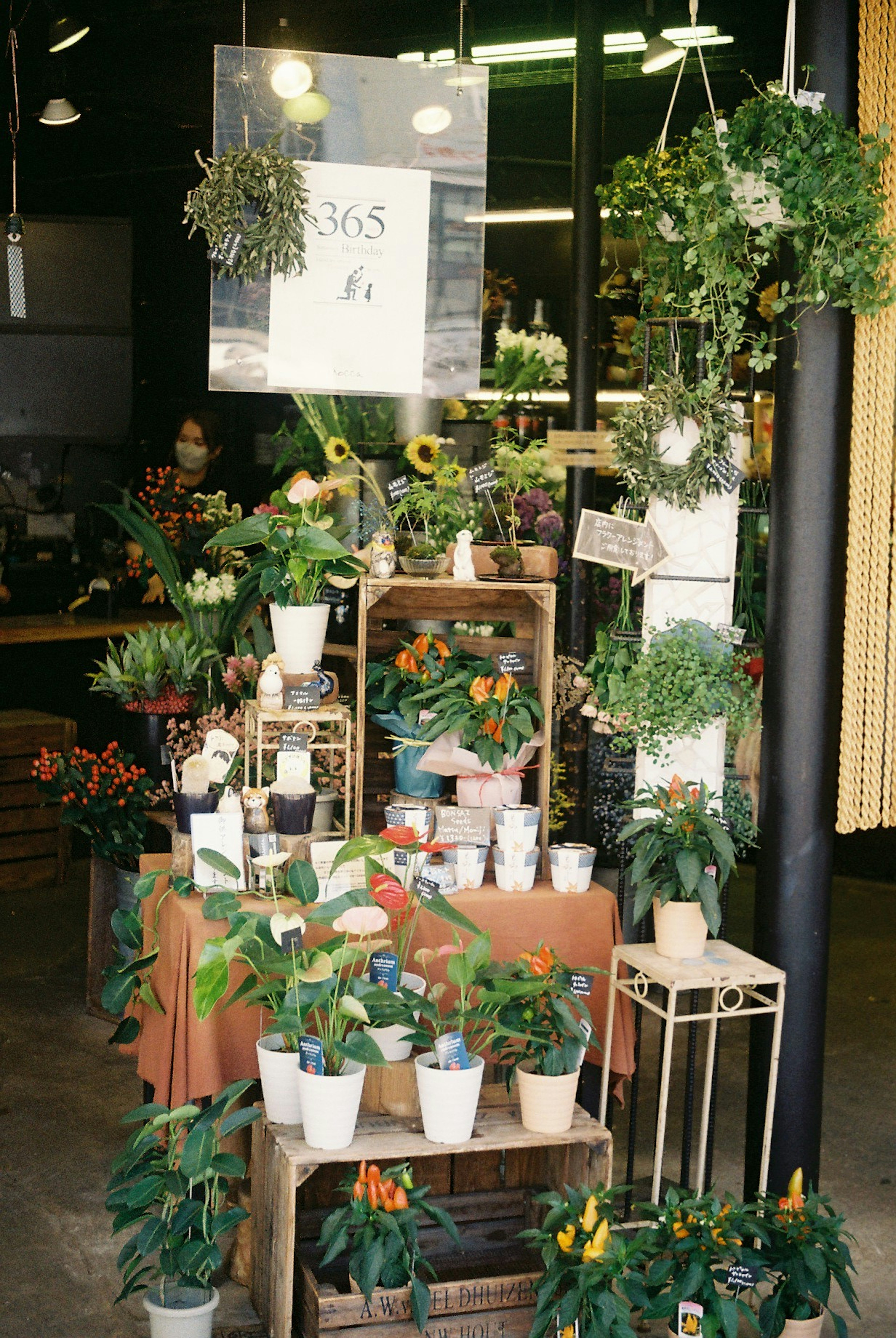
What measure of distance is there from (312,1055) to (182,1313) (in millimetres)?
558

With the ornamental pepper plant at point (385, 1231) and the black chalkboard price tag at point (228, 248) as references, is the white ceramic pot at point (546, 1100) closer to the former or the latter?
the ornamental pepper plant at point (385, 1231)

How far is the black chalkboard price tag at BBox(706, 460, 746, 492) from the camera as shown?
3.46 meters

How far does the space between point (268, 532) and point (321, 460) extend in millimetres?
3689

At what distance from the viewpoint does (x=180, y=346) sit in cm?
899

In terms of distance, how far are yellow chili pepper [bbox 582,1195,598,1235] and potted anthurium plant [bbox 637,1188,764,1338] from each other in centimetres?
16

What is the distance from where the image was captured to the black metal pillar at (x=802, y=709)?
10.9ft

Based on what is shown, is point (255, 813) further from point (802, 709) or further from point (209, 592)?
point (209, 592)

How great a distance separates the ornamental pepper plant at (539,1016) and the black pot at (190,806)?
861 mm

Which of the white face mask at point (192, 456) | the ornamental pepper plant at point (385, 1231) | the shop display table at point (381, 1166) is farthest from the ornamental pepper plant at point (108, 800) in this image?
the white face mask at point (192, 456)

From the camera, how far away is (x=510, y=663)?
3.78 metres

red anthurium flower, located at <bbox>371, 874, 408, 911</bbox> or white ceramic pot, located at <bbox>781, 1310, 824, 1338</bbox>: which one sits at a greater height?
red anthurium flower, located at <bbox>371, 874, 408, 911</bbox>

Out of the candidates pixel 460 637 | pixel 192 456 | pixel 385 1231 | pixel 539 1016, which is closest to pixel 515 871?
pixel 539 1016

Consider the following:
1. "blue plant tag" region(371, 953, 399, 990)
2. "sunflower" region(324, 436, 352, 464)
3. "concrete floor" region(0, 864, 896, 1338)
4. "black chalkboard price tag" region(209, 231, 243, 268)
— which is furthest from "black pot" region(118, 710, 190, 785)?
"blue plant tag" region(371, 953, 399, 990)

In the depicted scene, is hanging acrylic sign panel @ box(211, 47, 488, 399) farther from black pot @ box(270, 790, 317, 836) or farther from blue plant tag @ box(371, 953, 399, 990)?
blue plant tag @ box(371, 953, 399, 990)
